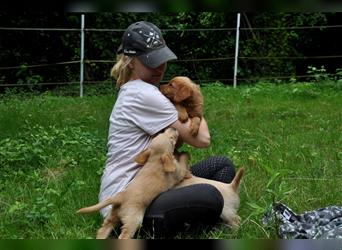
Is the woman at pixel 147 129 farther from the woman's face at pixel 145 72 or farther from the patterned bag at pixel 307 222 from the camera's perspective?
the patterned bag at pixel 307 222

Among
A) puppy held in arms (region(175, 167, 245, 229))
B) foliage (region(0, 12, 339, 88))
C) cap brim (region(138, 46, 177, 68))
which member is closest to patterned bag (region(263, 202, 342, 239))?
puppy held in arms (region(175, 167, 245, 229))

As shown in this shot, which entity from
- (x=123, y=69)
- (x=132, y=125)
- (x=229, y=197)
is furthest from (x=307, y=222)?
(x=123, y=69)

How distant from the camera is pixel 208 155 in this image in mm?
5125

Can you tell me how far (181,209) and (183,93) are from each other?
2.08 feet

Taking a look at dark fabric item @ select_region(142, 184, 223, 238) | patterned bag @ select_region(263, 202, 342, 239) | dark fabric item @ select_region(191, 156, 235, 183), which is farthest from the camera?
dark fabric item @ select_region(191, 156, 235, 183)

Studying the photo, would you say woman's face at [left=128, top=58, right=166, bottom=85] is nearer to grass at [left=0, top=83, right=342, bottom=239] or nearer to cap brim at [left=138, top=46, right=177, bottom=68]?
cap brim at [left=138, top=46, right=177, bottom=68]

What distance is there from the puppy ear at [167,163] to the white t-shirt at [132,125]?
17 centimetres

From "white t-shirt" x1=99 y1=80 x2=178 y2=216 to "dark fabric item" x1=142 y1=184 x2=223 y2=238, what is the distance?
20 cm

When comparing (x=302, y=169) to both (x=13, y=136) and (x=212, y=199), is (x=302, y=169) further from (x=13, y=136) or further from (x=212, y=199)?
(x=13, y=136)

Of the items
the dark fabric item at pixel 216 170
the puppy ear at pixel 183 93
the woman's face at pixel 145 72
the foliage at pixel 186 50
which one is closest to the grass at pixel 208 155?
the dark fabric item at pixel 216 170

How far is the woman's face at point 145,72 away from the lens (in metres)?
3.04

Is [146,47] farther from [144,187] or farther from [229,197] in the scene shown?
[229,197]

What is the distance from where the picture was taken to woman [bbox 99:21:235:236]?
2.95 metres

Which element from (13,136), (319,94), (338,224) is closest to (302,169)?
(338,224)
